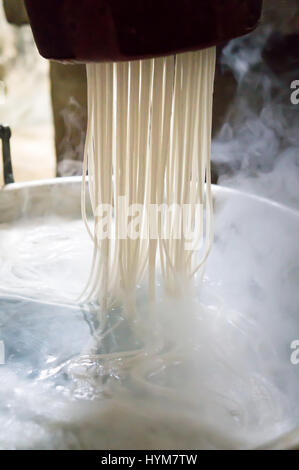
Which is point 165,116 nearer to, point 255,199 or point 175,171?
point 175,171

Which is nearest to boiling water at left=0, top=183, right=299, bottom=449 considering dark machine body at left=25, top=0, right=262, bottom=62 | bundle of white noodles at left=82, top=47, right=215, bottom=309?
bundle of white noodles at left=82, top=47, right=215, bottom=309

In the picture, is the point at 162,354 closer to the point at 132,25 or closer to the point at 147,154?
the point at 147,154

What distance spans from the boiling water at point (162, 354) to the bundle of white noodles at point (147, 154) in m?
0.12

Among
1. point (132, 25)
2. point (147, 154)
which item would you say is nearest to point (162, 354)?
point (147, 154)

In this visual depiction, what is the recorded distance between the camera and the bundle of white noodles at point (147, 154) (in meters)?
1.06

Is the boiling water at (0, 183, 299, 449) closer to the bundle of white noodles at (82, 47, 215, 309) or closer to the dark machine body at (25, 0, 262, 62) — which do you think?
the bundle of white noodles at (82, 47, 215, 309)

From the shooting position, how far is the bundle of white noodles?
1.06 meters

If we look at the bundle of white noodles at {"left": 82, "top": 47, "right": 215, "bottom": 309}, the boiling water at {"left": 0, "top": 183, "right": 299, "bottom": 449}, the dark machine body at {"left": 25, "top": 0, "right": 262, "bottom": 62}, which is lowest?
the boiling water at {"left": 0, "top": 183, "right": 299, "bottom": 449}

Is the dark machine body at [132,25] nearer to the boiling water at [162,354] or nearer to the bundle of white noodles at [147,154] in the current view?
the bundle of white noodles at [147,154]

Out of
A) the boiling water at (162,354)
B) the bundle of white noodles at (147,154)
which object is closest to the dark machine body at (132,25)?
the bundle of white noodles at (147,154)

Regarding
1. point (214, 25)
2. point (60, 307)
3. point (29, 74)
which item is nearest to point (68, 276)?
point (60, 307)

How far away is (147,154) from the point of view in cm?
113

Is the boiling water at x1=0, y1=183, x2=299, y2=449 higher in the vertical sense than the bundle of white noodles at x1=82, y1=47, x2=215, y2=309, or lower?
lower

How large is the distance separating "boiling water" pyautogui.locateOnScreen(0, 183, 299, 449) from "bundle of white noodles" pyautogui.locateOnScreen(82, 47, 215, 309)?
12cm
